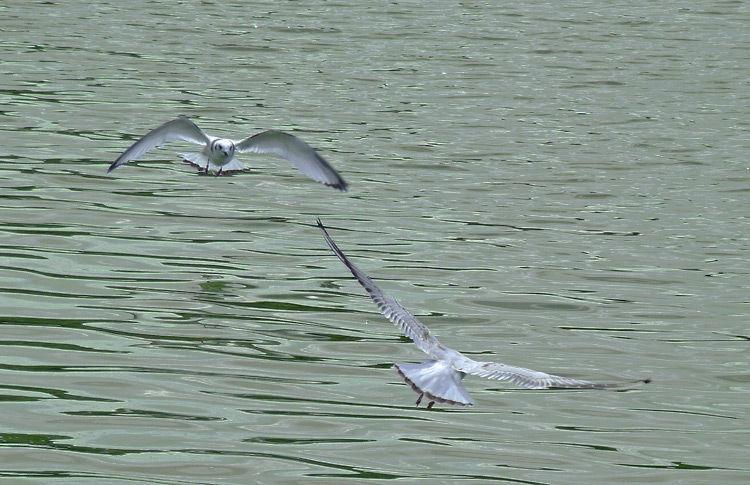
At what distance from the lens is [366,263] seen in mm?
12406

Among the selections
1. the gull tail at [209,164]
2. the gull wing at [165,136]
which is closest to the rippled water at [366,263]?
the gull tail at [209,164]

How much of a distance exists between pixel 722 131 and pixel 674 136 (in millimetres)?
863

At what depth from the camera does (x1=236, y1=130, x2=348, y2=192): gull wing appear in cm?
1348

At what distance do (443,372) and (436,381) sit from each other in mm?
149

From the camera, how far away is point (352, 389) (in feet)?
29.7

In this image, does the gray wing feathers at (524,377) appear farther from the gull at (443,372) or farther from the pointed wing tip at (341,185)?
the pointed wing tip at (341,185)

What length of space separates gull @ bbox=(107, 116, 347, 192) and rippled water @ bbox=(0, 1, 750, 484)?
58cm

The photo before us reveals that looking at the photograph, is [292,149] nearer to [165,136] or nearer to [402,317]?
[165,136]

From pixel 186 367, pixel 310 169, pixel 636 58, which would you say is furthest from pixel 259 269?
pixel 636 58

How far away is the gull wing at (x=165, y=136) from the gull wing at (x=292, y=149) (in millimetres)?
488

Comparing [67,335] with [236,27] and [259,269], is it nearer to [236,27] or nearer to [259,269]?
[259,269]

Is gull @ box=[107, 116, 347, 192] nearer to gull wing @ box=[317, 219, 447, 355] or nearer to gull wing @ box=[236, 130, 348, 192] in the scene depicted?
gull wing @ box=[236, 130, 348, 192]

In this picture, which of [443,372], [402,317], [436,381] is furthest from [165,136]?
[436,381]

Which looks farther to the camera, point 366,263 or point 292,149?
point 292,149
